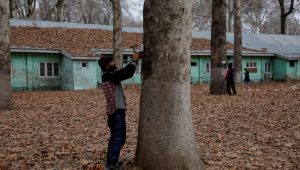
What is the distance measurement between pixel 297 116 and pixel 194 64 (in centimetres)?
2207

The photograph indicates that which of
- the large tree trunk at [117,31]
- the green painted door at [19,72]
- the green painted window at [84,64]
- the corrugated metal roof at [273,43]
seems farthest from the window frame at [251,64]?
the green painted door at [19,72]

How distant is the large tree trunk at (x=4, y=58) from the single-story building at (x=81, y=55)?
1141 centimetres

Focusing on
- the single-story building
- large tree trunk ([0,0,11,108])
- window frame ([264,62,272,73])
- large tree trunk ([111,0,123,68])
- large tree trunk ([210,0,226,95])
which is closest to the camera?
large tree trunk ([0,0,11,108])

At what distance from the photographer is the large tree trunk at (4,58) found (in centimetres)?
1443

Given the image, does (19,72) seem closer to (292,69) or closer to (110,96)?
(110,96)

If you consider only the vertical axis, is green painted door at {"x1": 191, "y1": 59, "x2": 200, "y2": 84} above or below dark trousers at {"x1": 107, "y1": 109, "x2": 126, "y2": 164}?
A: above

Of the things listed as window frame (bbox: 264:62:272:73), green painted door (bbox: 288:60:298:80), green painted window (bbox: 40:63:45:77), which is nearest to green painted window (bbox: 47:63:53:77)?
green painted window (bbox: 40:63:45:77)

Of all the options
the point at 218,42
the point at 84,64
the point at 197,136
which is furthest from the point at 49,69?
the point at 197,136

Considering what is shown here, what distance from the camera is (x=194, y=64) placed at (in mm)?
33500

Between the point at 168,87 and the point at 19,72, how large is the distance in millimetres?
23173

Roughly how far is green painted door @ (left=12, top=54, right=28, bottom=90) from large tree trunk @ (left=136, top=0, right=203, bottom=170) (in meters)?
22.7

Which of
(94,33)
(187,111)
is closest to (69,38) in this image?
(94,33)

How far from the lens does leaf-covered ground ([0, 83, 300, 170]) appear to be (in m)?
6.81

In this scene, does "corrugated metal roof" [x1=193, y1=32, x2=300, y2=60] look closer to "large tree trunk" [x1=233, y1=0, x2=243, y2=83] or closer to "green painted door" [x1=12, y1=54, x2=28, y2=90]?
"large tree trunk" [x1=233, y1=0, x2=243, y2=83]
